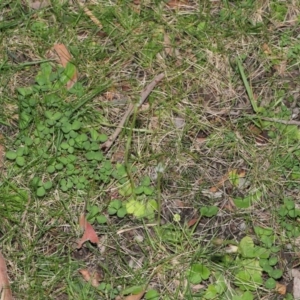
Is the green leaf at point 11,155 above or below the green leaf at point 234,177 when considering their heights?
above

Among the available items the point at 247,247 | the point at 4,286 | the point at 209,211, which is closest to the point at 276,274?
the point at 247,247

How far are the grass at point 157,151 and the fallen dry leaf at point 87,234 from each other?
0.03 meters

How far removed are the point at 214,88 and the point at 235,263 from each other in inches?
37.1

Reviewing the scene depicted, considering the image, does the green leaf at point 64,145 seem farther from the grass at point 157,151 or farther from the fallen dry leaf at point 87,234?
the fallen dry leaf at point 87,234

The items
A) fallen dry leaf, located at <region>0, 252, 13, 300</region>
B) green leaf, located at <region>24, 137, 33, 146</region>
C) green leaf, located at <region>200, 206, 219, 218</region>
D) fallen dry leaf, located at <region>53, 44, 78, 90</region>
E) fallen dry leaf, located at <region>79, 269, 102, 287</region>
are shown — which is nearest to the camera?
fallen dry leaf, located at <region>0, 252, 13, 300</region>

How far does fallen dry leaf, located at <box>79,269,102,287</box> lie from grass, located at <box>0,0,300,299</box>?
0.02 metres

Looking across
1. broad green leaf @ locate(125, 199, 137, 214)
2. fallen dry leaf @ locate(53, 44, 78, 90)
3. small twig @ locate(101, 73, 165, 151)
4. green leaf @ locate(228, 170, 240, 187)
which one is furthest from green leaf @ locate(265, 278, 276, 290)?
fallen dry leaf @ locate(53, 44, 78, 90)

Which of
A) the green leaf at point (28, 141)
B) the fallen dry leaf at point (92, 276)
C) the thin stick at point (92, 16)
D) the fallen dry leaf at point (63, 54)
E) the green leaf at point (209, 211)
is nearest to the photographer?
the fallen dry leaf at point (92, 276)

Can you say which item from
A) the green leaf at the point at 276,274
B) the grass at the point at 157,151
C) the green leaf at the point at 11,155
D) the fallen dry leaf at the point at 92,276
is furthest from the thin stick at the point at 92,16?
the green leaf at the point at 276,274

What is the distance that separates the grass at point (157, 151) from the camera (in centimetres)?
296

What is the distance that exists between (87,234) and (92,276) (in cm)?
20

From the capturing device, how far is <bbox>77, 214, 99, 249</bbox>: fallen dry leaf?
3008 millimetres

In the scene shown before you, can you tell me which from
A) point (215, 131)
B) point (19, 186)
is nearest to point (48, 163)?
point (19, 186)

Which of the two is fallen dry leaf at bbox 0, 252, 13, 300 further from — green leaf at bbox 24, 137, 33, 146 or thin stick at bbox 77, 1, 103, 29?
thin stick at bbox 77, 1, 103, 29
